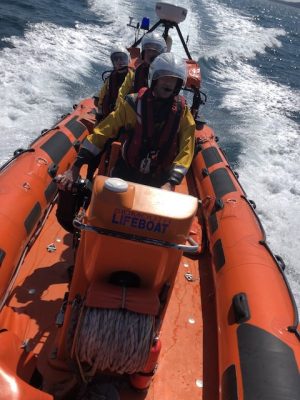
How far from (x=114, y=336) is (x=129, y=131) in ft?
3.24

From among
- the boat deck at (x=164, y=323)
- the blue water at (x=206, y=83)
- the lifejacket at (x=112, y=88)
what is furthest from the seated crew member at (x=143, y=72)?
the blue water at (x=206, y=83)

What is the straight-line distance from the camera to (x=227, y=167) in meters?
3.65

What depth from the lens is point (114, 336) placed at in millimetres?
A: 1257

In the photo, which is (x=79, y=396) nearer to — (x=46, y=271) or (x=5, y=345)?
(x=5, y=345)

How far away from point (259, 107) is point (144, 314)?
734 centimetres

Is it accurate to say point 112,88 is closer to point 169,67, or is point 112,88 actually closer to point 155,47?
point 155,47

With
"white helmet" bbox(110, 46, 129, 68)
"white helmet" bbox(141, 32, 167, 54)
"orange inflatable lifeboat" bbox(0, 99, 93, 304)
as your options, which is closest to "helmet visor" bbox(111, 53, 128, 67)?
"white helmet" bbox(110, 46, 129, 68)

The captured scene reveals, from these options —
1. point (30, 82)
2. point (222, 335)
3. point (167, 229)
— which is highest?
point (167, 229)

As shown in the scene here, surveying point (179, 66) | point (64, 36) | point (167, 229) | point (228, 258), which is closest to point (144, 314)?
point (167, 229)

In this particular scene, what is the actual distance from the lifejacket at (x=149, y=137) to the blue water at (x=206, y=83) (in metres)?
2.34

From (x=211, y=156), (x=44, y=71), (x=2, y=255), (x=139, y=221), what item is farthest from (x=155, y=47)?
(x=44, y=71)

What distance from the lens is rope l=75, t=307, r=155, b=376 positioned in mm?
1248

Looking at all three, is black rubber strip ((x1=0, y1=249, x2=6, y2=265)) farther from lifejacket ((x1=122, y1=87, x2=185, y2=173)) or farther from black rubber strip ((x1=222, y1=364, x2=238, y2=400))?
black rubber strip ((x1=222, y1=364, x2=238, y2=400))

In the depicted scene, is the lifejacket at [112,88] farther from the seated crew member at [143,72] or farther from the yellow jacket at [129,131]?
the yellow jacket at [129,131]
